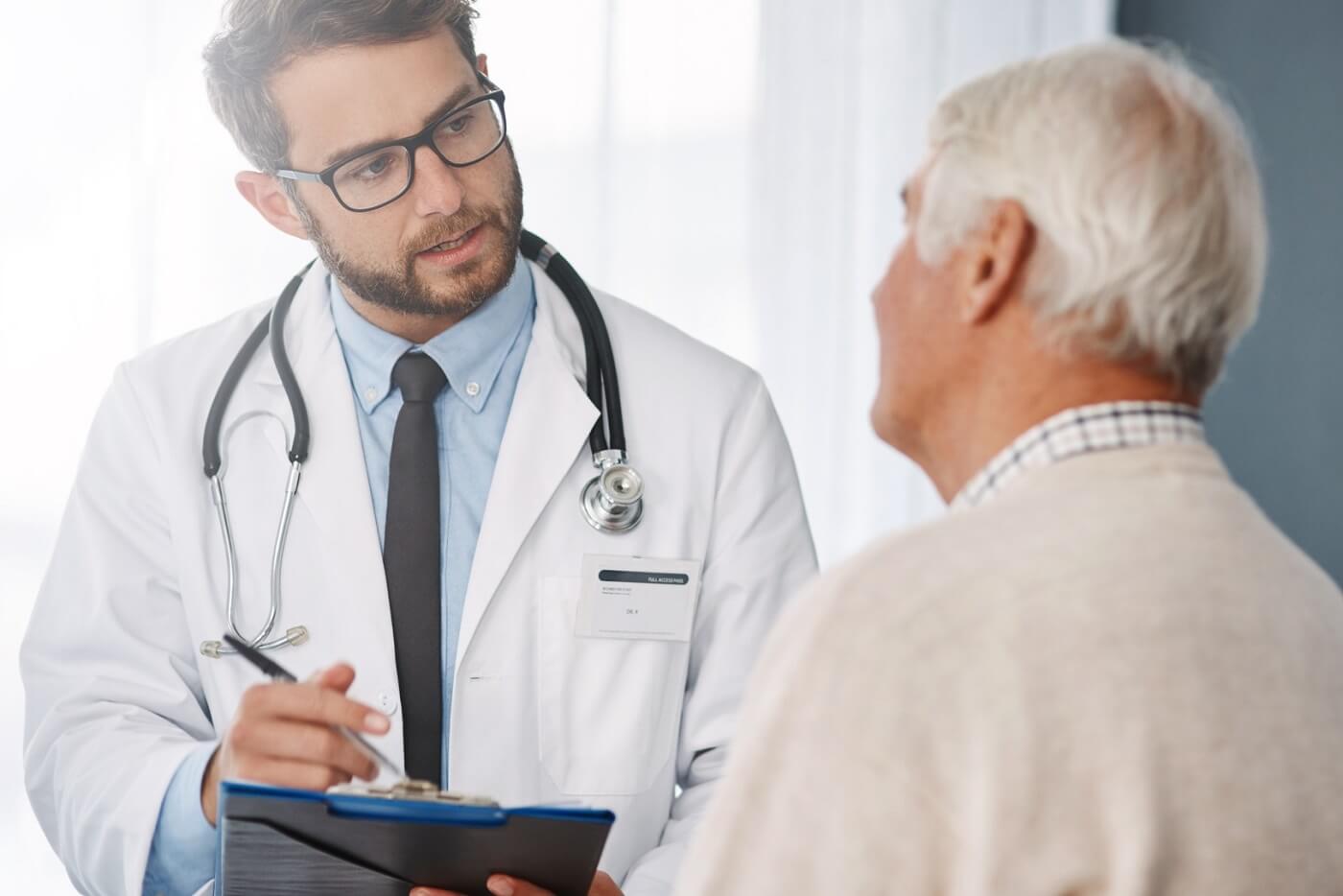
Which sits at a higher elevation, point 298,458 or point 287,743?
point 298,458

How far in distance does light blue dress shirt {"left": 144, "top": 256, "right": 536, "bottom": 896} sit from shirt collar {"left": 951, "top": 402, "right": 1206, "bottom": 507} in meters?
0.81

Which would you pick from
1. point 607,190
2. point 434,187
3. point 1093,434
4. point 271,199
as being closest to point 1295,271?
point 607,190

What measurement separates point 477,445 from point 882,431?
706 mm

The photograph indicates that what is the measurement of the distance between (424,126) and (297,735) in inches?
29.1

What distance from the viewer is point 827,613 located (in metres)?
0.80

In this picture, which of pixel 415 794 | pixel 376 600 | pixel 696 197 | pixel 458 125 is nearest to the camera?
pixel 415 794

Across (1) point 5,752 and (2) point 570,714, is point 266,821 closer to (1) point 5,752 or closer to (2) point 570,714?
(2) point 570,714

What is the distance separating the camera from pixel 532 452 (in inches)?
64.1

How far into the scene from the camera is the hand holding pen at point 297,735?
3.99ft

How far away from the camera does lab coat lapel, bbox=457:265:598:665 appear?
156cm

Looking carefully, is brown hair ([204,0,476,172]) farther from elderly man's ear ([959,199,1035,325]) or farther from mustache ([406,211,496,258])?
elderly man's ear ([959,199,1035,325])

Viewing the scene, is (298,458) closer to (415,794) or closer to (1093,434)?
(415,794)

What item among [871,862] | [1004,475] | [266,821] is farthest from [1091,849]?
[266,821]

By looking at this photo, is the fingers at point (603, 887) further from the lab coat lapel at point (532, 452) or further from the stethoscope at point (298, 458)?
the stethoscope at point (298, 458)
